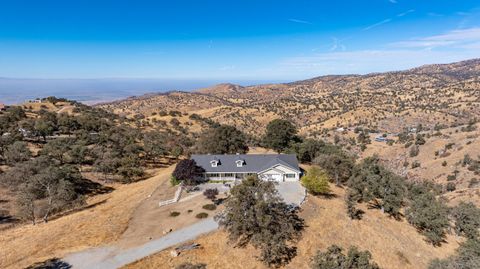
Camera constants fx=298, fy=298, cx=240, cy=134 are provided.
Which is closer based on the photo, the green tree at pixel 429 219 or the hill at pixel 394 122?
the green tree at pixel 429 219

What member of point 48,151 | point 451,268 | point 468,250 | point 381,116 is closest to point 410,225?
point 468,250

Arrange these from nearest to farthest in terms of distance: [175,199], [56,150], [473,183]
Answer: [175,199]
[473,183]
[56,150]

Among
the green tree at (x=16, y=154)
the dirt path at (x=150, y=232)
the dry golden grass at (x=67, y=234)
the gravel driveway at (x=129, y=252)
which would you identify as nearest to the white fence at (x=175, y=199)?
the dirt path at (x=150, y=232)

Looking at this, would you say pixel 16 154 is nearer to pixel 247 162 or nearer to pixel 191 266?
pixel 247 162

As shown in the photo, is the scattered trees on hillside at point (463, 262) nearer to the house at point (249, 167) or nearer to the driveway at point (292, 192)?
the driveway at point (292, 192)

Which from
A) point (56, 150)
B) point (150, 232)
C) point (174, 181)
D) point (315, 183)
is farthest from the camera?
point (56, 150)

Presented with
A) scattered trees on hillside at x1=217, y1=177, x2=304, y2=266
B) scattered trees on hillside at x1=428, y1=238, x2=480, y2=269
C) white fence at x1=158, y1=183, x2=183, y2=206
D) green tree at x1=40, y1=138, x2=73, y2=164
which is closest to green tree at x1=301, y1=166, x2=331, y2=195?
scattered trees on hillside at x1=217, y1=177, x2=304, y2=266

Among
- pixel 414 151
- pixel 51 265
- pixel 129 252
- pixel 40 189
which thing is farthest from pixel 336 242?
pixel 414 151

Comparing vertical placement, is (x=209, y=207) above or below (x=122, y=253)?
above
